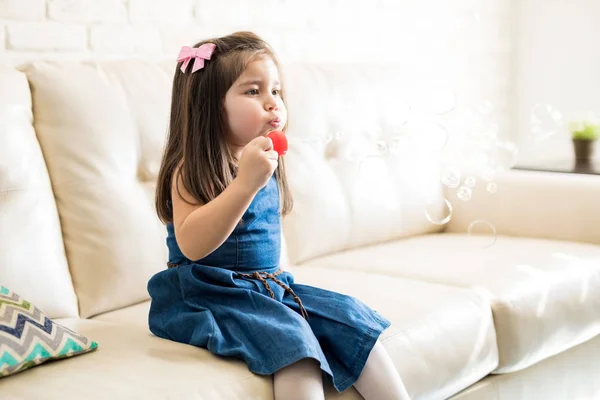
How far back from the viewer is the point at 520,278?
1.87 meters

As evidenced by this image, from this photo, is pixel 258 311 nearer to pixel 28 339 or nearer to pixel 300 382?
pixel 300 382

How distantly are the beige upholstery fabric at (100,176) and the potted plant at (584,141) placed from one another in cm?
142

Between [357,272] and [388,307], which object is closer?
[388,307]

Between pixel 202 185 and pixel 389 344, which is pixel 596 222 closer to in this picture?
pixel 389 344

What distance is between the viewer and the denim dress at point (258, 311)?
51.9 inches

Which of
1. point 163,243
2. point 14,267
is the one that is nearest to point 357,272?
point 163,243

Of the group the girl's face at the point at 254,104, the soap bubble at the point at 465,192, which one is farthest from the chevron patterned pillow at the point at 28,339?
the soap bubble at the point at 465,192

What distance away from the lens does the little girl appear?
1.31 metres

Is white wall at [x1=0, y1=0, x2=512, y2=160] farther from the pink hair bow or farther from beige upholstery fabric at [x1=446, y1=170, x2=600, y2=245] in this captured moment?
the pink hair bow

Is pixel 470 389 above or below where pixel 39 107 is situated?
below

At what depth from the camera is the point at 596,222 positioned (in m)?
2.24

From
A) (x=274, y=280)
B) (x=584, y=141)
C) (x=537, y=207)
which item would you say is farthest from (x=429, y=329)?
(x=584, y=141)

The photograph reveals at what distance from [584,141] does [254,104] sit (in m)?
1.54

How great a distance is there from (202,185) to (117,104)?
49 cm
